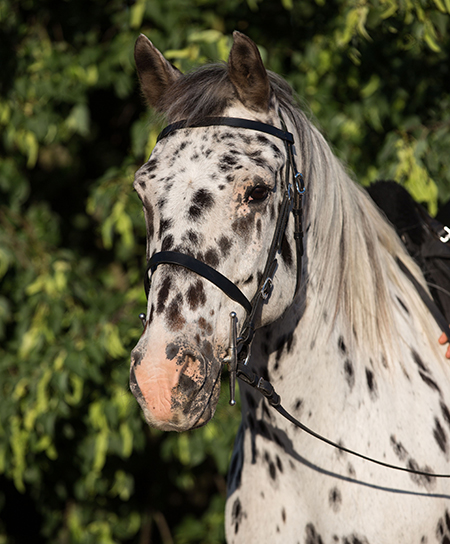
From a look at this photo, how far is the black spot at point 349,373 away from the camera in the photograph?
140 centimetres

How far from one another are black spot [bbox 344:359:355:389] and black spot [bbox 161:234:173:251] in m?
0.60

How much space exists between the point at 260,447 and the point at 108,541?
87.5 inches

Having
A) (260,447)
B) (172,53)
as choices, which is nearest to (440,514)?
(260,447)

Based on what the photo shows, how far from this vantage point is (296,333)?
138 centimetres

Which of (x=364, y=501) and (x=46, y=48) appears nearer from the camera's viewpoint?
(x=364, y=501)

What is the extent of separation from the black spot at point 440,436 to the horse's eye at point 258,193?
76 centimetres

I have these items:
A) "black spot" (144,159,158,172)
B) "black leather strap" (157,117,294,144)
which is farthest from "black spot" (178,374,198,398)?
"black leather strap" (157,117,294,144)

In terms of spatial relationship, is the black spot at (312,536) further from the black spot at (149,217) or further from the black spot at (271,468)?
the black spot at (149,217)

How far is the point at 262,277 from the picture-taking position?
4.02 ft

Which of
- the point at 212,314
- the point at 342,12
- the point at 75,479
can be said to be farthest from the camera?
the point at 75,479

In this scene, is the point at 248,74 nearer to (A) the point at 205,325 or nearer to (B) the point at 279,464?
(A) the point at 205,325

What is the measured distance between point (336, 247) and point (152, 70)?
70 cm

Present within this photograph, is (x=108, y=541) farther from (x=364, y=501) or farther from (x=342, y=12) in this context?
(x=342, y=12)

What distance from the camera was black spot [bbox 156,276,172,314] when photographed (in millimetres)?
1099
